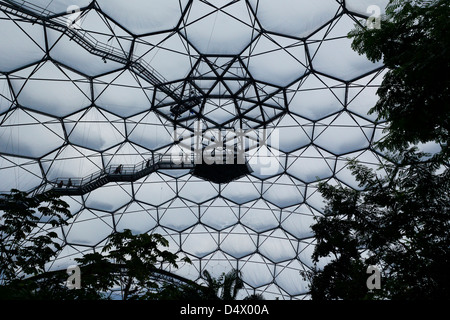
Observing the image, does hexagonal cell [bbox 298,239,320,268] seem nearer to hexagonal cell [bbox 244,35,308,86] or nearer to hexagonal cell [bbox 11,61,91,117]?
hexagonal cell [bbox 244,35,308,86]

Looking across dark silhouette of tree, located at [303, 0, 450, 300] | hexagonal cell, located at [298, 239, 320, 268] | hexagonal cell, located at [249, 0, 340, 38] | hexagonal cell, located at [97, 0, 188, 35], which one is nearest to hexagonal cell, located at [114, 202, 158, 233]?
hexagonal cell, located at [298, 239, 320, 268]

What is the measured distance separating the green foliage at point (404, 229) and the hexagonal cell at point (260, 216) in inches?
768

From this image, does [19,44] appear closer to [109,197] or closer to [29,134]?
[29,134]

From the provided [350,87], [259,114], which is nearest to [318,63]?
[350,87]

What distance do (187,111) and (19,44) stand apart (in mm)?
10966

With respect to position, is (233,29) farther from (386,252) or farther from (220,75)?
(386,252)

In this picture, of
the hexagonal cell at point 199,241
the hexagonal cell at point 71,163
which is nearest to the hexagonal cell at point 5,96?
the hexagonal cell at point 71,163

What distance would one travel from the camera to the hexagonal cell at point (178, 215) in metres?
31.4

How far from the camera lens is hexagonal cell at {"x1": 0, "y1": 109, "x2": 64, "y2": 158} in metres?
22.6

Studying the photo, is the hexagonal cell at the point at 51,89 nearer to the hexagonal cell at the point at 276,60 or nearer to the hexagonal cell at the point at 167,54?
the hexagonal cell at the point at 167,54

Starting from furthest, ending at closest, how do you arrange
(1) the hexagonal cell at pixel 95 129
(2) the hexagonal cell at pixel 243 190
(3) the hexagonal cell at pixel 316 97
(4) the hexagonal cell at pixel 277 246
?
(4) the hexagonal cell at pixel 277 246 < (2) the hexagonal cell at pixel 243 190 < (1) the hexagonal cell at pixel 95 129 < (3) the hexagonal cell at pixel 316 97

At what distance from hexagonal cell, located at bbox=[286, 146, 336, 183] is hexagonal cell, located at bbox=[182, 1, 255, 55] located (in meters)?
9.53

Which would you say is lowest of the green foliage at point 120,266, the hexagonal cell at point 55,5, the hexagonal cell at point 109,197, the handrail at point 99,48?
the green foliage at point 120,266

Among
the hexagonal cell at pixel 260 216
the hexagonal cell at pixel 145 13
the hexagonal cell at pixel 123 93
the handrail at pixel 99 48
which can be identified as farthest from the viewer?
the hexagonal cell at pixel 260 216
